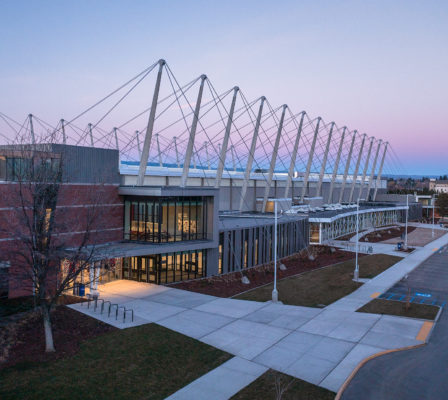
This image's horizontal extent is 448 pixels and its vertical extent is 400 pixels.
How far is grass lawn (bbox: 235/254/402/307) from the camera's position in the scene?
29725 millimetres

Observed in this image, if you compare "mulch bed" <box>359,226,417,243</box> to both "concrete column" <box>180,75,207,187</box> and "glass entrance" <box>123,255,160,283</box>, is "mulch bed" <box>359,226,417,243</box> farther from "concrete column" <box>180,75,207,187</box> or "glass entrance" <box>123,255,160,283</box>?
"glass entrance" <box>123,255,160,283</box>

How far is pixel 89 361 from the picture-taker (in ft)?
59.1

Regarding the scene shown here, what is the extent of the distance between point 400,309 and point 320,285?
8.19 m

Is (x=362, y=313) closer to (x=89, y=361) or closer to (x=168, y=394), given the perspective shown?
(x=168, y=394)

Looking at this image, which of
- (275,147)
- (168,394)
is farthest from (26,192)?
(275,147)

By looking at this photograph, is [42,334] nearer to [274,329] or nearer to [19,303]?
[19,303]

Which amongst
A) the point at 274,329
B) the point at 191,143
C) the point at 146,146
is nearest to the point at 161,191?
the point at 146,146

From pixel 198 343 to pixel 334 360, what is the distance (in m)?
6.63

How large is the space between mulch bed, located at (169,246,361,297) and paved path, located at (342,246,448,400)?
1385 cm

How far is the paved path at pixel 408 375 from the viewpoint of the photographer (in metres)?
15.9

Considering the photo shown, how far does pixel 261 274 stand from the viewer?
125ft

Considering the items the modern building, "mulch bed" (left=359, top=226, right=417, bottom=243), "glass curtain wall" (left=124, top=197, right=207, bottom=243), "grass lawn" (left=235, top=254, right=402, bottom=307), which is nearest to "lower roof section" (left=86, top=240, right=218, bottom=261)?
the modern building

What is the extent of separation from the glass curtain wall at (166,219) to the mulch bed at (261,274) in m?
4.19

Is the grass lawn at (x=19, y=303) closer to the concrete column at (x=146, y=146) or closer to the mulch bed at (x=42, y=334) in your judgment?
the mulch bed at (x=42, y=334)
